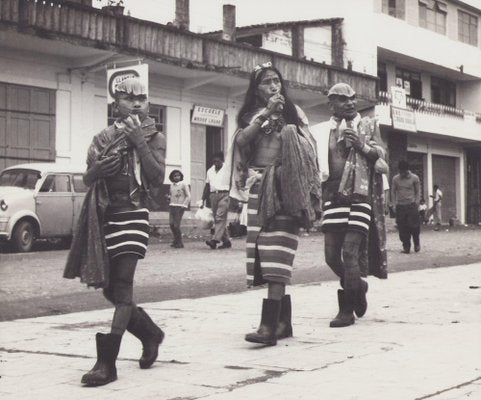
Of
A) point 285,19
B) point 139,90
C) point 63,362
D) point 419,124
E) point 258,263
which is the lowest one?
point 63,362

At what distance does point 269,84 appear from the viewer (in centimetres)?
595

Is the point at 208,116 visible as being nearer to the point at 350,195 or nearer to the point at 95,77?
the point at 95,77

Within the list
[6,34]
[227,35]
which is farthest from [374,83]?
[6,34]

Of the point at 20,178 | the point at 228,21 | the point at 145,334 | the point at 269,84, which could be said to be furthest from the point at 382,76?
the point at 145,334

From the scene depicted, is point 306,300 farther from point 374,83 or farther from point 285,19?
point 285,19

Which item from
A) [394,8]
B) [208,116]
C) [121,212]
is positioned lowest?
[121,212]

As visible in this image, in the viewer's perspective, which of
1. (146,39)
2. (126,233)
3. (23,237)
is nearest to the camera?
(126,233)

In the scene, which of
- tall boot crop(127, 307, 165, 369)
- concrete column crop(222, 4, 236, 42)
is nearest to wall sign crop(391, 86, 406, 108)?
concrete column crop(222, 4, 236, 42)

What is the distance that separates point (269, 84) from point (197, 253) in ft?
32.9

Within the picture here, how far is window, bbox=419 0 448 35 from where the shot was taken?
36344 millimetres

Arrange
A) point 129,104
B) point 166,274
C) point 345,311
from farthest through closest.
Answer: point 166,274, point 345,311, point 129,104

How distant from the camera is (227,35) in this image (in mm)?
27312

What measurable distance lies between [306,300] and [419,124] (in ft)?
88.6

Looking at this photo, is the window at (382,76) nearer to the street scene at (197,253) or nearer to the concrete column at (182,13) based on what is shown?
the concrete column at (182,13)
